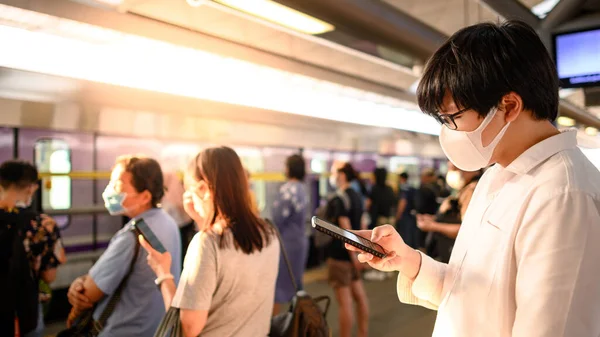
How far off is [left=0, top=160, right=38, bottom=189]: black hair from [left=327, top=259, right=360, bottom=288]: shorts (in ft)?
8.17

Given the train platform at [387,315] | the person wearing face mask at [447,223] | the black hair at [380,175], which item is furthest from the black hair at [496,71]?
the black hair at [380,175]

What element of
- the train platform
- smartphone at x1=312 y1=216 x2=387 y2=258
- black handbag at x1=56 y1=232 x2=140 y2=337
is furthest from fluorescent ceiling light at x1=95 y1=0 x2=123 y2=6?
the train platform

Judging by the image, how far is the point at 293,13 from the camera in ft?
8.85

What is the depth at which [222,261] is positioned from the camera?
1.85 metres

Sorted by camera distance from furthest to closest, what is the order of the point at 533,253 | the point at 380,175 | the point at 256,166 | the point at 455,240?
the point at 380,175 → the point at 256,166 → the point at 455,240 → the point at 533,253

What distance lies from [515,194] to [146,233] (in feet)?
4.97

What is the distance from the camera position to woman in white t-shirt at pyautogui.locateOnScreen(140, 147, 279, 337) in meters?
1.78

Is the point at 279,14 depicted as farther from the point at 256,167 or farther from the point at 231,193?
the point at 256,167

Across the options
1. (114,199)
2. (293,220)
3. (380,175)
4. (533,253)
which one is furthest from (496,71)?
(380,175)

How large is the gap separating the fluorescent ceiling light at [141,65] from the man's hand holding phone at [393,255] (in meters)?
2.33

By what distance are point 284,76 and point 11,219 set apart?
8.28 feet

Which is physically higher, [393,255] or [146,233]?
[393,255]

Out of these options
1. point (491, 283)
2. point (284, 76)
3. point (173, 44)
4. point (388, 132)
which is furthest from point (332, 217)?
point (388, 132)

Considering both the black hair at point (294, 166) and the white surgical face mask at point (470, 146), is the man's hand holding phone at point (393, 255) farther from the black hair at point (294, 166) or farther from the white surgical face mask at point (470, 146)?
the black hair at point (294, 166)
